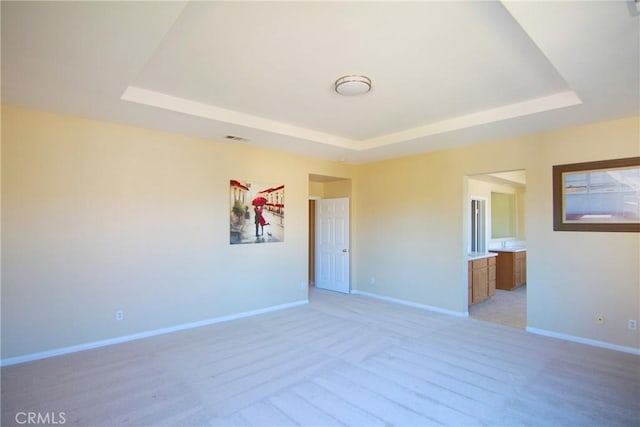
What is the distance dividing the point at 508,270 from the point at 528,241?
3022mm

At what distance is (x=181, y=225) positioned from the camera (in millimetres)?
4352

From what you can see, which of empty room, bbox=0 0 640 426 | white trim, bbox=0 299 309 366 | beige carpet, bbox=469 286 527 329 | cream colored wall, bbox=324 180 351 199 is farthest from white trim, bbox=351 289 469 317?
cream colored wall, bbox=324 180 351 199

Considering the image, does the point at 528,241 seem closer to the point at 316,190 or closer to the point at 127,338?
the point at 316,190

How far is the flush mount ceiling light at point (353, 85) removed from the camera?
Result: 9.59ft

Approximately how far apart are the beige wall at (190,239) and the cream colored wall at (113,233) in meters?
0.01

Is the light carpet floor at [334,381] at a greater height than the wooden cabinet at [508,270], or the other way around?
the wooden cabinet at [508,270]

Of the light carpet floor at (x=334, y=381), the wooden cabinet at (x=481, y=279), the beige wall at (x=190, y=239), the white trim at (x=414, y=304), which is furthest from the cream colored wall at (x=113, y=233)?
the wooden cabinet at (x=481, y=279)

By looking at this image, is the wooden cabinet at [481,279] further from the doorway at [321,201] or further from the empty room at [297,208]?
the doorway at [321,201]

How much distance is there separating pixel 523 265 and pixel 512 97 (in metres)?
5.34

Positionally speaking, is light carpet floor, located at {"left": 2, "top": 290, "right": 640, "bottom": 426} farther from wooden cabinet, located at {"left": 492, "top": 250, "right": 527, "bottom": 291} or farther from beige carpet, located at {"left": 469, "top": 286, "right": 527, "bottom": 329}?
wooden cabinet, located at {"left": 492, "top": 250, "right": 527, "bottom": 291}

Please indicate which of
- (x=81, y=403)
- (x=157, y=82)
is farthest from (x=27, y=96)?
(x=81, y=403)

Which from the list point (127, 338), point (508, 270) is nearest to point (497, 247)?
point (508, 270)

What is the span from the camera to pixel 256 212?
5.13m

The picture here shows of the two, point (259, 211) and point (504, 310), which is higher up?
point (259, 211)
